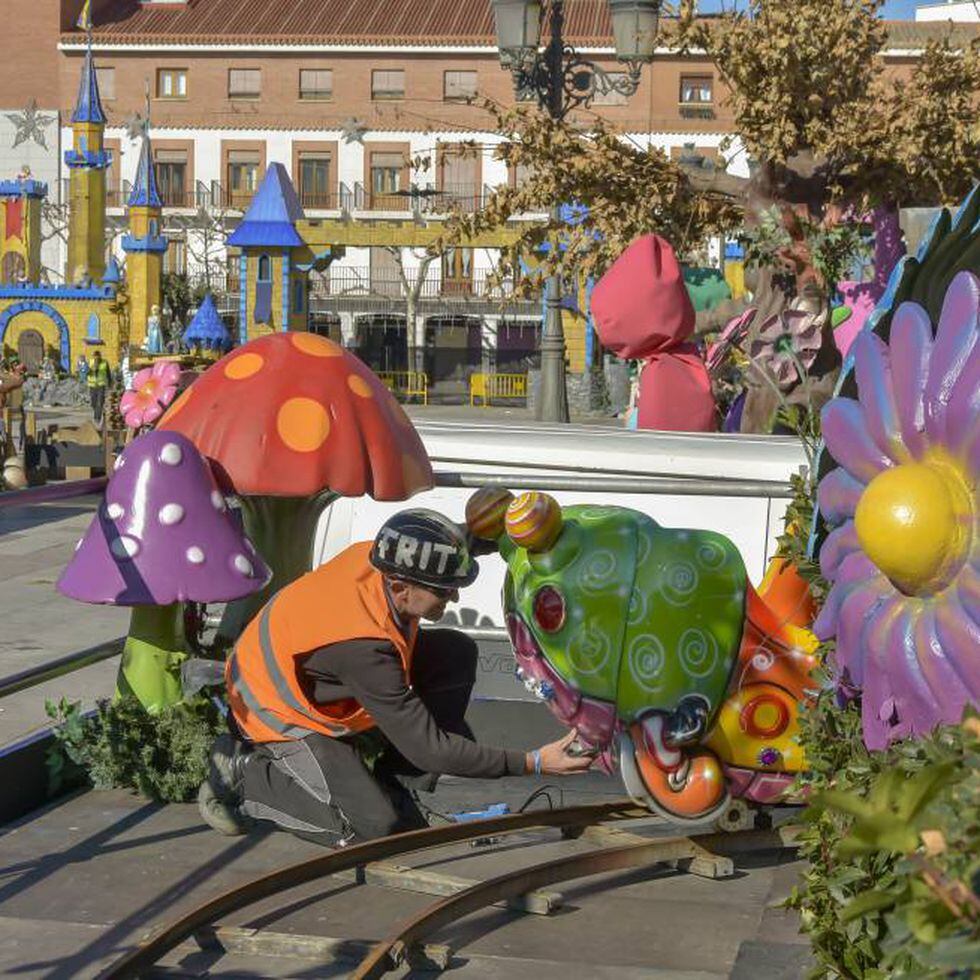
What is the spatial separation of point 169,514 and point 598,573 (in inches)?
63.2

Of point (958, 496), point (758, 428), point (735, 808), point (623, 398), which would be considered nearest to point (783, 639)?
point (735, 808)

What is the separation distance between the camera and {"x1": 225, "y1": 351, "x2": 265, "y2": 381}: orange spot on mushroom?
676 centimetres

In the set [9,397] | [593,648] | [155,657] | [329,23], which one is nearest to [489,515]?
[593,648]

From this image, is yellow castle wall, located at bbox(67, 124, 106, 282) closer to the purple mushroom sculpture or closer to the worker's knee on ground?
the purple mushroom sculpture

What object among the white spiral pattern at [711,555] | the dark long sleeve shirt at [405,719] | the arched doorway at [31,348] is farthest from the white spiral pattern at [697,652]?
the arched doorway at [31,348]

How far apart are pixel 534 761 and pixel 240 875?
3.38ft

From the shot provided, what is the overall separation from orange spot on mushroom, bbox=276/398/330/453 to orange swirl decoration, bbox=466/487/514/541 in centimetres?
96

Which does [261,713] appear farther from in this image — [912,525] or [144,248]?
[144,248]

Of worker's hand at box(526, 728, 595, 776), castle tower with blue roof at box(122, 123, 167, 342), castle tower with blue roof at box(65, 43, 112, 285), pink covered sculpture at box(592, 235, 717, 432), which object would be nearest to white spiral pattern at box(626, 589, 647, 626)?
worker's hand at box(526, 728, 595, 776)

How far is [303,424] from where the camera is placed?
260 inches

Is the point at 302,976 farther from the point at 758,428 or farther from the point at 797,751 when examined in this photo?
the point at 758,428

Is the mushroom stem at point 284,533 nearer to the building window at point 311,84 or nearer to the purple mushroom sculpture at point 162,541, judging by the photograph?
the purple mushroom sculpture at point 162,541

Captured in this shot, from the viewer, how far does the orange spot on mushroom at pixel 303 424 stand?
6566 millimetres

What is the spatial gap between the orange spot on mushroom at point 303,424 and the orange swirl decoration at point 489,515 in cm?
96
